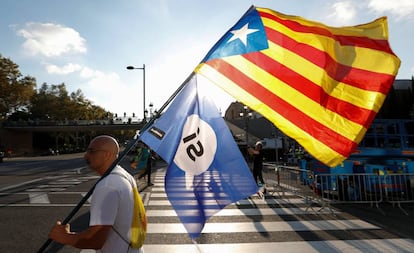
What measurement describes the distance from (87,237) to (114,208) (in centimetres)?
24

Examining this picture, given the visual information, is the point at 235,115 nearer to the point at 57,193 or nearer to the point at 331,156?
the point at 57,193

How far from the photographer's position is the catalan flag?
8.78ft

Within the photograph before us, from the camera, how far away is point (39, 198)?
32.9 ft

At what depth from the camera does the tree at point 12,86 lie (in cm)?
5431

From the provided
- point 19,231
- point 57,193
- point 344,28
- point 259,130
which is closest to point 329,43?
point 344,28

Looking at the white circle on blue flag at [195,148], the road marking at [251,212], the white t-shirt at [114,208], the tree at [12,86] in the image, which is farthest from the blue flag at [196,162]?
the tree at [12,86]

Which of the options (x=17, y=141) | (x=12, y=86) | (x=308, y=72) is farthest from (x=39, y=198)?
(x=17, y=141)

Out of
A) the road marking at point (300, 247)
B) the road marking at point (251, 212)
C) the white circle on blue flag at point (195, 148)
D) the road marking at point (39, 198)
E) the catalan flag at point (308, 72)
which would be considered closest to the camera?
the catalan flag at point (308, 72)

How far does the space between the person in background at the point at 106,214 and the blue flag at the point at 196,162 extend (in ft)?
1.80

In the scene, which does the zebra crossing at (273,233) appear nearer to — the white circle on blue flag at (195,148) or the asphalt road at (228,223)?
the asphalt road at (228,223)

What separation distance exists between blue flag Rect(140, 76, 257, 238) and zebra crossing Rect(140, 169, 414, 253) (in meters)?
2.60

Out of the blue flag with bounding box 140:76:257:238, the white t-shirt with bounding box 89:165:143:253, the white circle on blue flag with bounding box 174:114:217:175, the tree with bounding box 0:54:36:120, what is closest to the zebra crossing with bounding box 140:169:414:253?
the blue flag with bounding box 140:76:257:238

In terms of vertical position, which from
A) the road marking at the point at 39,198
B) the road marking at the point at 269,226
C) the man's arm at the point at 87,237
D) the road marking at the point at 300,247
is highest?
the man's arm at the point at 87,237

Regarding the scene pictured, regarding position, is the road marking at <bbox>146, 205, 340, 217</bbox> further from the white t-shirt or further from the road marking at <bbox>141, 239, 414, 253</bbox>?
the white t-shirt
